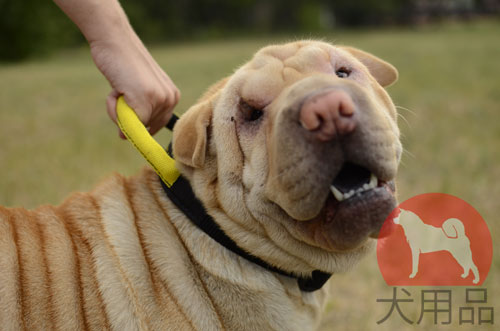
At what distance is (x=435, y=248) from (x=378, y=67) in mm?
1569

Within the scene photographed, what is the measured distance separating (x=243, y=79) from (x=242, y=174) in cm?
52

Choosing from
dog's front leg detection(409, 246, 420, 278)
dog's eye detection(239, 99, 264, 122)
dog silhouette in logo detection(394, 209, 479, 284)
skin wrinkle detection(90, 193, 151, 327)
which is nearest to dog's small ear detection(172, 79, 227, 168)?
dog's eye detection(239, 99, 264, 122)

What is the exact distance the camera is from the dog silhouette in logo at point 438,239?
315 cm

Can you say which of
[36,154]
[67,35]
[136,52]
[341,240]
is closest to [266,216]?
[341,240]

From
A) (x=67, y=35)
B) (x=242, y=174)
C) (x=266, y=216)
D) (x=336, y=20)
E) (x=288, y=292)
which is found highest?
(x=242, y=174)

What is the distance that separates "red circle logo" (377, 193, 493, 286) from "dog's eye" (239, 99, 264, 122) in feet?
3.49

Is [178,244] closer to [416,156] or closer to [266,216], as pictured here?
[266,216]

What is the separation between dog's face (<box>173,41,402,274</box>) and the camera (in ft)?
6.68

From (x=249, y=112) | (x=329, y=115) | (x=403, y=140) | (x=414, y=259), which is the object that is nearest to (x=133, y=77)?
(x=249, y=112)

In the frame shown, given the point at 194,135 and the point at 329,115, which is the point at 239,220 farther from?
the point at 329,115

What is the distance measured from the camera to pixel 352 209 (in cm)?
210

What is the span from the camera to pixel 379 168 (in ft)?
6.88

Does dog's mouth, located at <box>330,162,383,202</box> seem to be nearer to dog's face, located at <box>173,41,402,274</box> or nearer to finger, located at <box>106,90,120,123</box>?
dog's face, located at <box>173,41,402,274</box>

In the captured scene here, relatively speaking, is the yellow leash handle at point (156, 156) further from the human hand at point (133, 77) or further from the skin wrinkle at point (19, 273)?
the skin wrinkle at point (19, 273)
